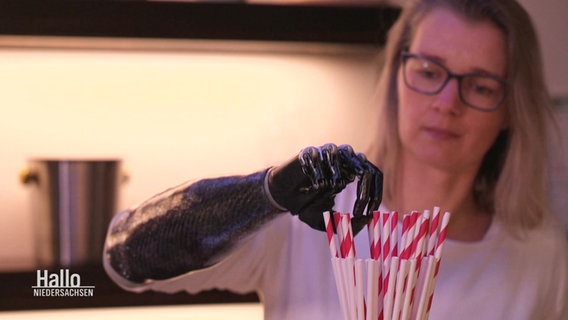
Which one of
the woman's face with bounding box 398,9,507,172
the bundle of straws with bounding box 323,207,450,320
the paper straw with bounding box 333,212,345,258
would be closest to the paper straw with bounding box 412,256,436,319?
the bundle of straws with bounding box 323,207,450,320

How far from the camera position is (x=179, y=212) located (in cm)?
125

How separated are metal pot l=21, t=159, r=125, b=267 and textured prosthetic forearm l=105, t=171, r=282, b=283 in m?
0.06

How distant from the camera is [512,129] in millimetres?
1386

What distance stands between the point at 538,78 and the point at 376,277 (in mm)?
579

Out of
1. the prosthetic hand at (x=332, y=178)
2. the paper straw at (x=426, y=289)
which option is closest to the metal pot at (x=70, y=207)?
the prosthetic hand at (x=332, y=178)

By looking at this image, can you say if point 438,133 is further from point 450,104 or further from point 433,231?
point 433,231

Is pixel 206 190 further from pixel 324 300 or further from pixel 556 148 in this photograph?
pixel 556 148

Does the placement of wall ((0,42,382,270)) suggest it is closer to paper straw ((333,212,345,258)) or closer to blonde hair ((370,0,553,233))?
blonde hair ((370,0,553,233))

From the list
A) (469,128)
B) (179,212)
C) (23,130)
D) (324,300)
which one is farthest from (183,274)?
(469,128)

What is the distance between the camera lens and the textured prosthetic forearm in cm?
123

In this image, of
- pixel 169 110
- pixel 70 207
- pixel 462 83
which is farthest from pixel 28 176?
pixel 462 83

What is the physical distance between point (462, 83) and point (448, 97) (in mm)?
32

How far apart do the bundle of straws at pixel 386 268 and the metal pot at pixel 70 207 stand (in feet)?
1.45
